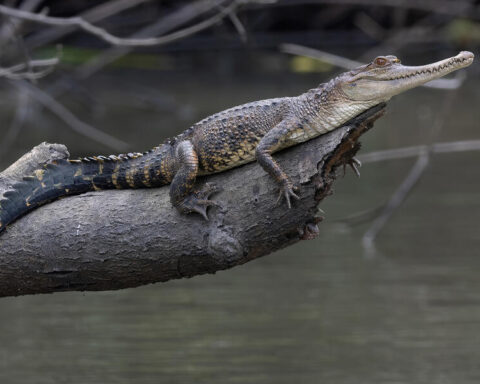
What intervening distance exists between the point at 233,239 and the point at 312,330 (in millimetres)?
2719

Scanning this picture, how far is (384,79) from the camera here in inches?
140

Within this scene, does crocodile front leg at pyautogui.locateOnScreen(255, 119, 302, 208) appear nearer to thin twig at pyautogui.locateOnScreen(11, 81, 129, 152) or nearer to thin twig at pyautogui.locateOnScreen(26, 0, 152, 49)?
thin twig at pyautogui.locateOnScreen(26, 0, 152, 49)

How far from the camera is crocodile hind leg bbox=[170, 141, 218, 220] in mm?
→ 3561

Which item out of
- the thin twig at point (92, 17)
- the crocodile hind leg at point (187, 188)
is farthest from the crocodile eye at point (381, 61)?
the thin twig at point (92, 17)

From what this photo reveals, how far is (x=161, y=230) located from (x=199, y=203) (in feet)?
0.68

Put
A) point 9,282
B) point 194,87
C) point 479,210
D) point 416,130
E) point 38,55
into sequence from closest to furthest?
point 9,282, point 479,210, point 416,130, point 38,55, point 194,87

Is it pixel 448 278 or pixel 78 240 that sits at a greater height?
pixel 78 240

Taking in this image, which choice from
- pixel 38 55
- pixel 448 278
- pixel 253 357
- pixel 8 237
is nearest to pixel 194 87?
pixel 38 55

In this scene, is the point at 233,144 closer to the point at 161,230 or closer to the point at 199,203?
the point at 199,203

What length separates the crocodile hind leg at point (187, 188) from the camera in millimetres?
3561

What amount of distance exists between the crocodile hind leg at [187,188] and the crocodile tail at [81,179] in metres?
0.13

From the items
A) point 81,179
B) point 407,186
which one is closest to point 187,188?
point 81,179

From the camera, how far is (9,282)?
12.3 ft

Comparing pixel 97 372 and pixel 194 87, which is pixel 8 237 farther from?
pixel 194 87
